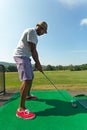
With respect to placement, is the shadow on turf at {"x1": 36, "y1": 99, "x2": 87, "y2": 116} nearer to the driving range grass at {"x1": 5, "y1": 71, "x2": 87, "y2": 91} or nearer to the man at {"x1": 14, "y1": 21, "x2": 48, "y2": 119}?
the man at {"x1": 14, "y1": 21, "x2": 48, "y2": 119}

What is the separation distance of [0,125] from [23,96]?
0.95 m

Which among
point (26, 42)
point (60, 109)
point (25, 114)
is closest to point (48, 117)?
point (25, 114)

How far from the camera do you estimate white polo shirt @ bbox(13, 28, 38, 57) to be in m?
5.23

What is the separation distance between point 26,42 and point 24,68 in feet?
Result: 1.72

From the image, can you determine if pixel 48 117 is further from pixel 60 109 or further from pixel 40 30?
pixel 40 30

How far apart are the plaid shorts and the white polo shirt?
99 millimetres

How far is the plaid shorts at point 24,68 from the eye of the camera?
17.1ft

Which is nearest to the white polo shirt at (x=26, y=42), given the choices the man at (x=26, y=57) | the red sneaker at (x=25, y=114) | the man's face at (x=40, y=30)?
the man at (x=26, y=57)

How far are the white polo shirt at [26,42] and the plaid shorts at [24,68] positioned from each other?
10 cm

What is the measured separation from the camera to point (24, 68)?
524 cm

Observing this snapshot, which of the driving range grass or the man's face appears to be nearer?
the man's face

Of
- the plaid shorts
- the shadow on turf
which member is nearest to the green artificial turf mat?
the shadow on turf

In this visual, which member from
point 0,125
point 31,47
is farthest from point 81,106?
point 0,125

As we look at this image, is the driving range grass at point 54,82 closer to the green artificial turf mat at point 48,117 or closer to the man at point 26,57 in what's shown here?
the green artificial turf mat at point 48,117
